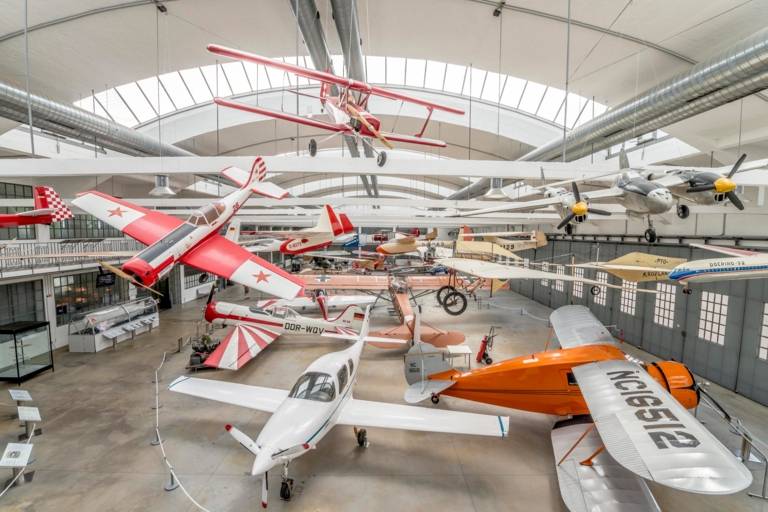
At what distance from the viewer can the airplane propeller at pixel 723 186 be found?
13.8 feet

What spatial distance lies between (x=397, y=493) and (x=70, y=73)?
551 inches

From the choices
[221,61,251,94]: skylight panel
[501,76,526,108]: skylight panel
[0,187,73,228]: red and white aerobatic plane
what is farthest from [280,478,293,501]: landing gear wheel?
[501,76,526,108]: skylight panel

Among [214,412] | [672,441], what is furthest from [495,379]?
[214,412]

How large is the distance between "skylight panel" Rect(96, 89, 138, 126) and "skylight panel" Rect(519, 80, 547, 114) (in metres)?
17.2

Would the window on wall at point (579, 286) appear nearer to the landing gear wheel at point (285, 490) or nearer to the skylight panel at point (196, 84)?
the landing gear wheel at point (285, 490)

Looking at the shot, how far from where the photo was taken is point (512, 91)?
14180mm

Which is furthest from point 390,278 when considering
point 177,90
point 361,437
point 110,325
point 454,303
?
point 177,90

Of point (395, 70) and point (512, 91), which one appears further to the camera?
point (395, 70)

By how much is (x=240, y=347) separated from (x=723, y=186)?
11.8 metres

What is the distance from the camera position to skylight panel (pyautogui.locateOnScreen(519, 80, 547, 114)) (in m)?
13.8

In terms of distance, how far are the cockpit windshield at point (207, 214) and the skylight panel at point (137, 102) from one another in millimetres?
11637

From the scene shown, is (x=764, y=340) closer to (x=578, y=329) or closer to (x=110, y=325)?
(x=578, y=329)

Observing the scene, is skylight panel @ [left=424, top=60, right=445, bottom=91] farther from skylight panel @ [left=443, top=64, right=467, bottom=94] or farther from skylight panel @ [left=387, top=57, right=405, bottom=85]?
skylight panel @ [left=387, top=57, right=405, bottom=85]

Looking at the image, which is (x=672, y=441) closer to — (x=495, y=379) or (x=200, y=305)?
(x=495, y=379)
